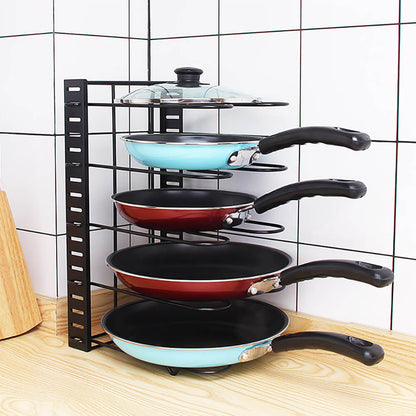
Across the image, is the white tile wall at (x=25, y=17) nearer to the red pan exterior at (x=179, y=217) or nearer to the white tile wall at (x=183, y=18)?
the white tile wall at (x=183, y=18)

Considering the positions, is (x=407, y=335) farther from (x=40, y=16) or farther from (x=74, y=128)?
(x=40, y=16)

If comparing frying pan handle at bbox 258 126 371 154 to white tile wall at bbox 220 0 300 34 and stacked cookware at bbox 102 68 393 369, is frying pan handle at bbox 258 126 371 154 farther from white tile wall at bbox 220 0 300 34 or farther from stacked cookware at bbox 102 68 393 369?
white tile wall at bbox 220 0 300 34

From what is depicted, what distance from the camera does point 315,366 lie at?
1221mm

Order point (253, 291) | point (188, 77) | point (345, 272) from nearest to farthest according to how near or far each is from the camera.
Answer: point (345, 272) → point (253, 291) → point (188, 77)

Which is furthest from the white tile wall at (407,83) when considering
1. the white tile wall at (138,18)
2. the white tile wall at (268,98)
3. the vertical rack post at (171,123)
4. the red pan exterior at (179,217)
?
the white tile wall at (138,18)

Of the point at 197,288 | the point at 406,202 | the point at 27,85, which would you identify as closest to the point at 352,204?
the point at 406,202

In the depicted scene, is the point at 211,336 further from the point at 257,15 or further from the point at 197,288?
the point at 257,15

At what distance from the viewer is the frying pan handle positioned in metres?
1.00

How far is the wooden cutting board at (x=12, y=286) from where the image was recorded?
4.36 feet

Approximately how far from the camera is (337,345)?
1.04 m

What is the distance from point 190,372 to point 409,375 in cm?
37

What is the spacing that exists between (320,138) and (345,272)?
0.66ft

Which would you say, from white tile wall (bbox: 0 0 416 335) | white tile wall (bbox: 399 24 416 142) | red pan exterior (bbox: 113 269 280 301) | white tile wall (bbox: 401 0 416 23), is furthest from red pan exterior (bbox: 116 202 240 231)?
white tile wall (bbox: 401 0 416 23)

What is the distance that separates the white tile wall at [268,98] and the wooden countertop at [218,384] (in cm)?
9
